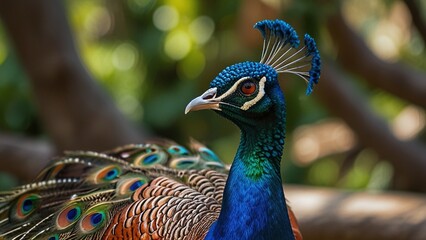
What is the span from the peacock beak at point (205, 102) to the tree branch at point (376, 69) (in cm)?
313

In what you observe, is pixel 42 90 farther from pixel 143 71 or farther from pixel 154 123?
pixel 143 71

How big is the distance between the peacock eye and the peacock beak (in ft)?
0.23

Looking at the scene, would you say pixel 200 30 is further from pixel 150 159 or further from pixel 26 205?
pixel 26 205

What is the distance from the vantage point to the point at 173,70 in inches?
382

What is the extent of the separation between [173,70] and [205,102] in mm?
7678

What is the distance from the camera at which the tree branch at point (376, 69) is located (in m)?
5.16

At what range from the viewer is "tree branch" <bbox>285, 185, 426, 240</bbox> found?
4.15 meters

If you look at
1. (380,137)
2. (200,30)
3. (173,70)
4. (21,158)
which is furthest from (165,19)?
(21,158)

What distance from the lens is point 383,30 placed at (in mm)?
9398

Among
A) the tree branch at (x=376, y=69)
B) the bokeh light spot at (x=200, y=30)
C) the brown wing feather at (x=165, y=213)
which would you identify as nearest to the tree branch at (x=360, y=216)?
the tree branch at (x=376, y=69)

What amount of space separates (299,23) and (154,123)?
5443 millimetres

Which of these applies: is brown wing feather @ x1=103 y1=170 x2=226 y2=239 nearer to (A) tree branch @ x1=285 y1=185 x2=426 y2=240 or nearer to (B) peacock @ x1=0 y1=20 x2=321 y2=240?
(B) peacock @ x1=0 y1=20 x2=321 y2=240

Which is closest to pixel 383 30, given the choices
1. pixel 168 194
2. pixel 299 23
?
pixel 299 23

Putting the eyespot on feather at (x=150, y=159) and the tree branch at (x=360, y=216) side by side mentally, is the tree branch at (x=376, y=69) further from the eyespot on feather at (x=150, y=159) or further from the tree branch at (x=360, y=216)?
the eyespot on feather at (x=150, y=159)
